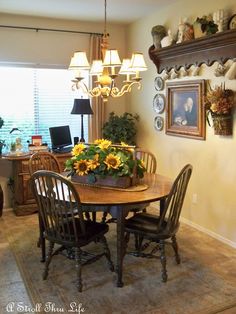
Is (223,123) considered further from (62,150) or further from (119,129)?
(62,150)

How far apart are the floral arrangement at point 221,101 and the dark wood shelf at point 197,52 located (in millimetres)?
345

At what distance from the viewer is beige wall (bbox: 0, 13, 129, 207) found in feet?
15.4

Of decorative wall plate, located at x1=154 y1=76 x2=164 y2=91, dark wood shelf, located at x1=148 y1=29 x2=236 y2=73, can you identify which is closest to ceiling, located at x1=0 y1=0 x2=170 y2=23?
dark wood shelf, located at x1=148 y1=29 x2=236 y2=73

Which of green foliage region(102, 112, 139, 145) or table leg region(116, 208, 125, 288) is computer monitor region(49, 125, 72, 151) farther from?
table leg region(116, 208, 125, 288)

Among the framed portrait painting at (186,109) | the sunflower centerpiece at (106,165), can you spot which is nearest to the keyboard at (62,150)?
the framed portrait painting at (186,109)

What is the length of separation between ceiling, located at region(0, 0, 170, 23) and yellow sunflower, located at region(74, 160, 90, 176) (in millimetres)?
2127

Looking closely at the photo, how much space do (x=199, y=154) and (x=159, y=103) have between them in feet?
3.36

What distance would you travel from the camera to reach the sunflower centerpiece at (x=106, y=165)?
3031 millimetres

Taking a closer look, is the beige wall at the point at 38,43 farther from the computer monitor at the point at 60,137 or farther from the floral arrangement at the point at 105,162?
the floral arrangement at the point at 105,162

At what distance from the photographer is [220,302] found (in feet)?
8.57

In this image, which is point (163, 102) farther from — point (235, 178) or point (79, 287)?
point (79, 287)

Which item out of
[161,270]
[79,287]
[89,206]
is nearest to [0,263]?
[79,287]

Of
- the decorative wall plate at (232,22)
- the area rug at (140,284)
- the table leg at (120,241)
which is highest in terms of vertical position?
the decorative wall plate at (232,22)

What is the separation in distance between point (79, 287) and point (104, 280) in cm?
27
